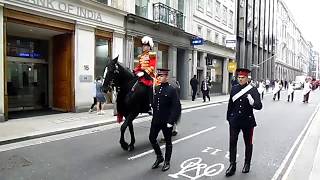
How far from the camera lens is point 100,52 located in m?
17.1

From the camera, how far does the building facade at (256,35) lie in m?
43.6

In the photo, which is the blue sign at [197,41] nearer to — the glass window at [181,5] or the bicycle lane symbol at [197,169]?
the glass window at [181,5]

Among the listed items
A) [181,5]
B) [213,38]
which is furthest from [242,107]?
[213,38]

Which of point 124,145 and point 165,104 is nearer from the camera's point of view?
point 165,104

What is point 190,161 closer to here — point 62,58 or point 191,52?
point 62,58

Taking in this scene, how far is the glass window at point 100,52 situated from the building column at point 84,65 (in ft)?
2.07

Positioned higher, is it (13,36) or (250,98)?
(13,36)

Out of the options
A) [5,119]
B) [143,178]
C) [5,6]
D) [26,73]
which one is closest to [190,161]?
[143,178]

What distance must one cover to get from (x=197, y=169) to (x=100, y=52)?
11845 mm

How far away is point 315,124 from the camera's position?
1330 centimetres

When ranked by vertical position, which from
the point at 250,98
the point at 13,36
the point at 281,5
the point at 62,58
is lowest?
the point at 250,98

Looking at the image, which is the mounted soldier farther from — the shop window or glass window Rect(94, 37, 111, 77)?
the shop window

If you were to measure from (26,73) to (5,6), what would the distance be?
4.88 m

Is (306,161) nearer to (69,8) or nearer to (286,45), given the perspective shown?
(69,8)
